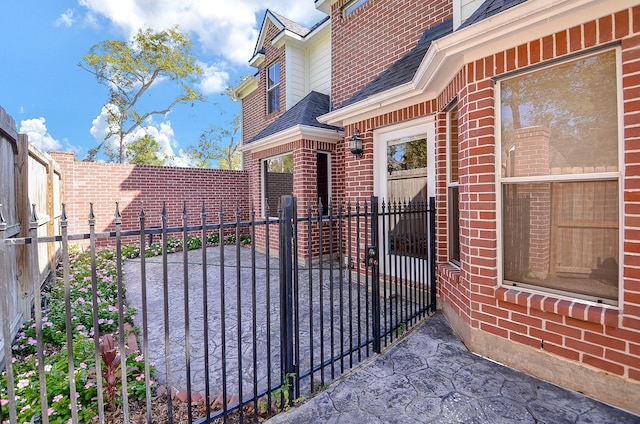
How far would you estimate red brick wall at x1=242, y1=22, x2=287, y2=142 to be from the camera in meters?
9.81

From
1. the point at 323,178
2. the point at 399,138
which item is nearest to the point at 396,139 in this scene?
the point at 399,138

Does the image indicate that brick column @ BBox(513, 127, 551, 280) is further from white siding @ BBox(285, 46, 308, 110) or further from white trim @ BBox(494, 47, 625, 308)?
white siding @ BBox(285, 46, 308, 110)

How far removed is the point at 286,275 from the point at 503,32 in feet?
8.77

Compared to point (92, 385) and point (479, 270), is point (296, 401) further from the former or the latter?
point (479, 270)

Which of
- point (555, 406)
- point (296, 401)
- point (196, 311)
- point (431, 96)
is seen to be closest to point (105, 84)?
point (196, 311)

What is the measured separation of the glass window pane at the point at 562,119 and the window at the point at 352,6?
16.8 ft

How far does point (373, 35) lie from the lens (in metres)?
6.34

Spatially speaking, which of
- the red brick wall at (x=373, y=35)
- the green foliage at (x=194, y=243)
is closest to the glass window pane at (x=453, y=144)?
the red brick wall at (x=373, y=35)

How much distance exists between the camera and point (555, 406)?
7.48 ft

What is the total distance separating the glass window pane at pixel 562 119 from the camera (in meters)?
2.30

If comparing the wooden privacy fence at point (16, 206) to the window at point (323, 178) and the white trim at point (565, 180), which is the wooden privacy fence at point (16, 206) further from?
the window at point (323, 178)

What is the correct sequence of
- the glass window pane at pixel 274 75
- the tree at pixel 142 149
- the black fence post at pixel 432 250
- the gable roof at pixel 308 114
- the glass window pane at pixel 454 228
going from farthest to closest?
the tree at pixel 142 149 < the glass window pane at pixel 274 75 < the gable roof at pixel 308 114 < the black fence post at pixel 432 250 < the glass window pane at pixel 454 228

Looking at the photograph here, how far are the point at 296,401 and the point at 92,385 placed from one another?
1.57 meters

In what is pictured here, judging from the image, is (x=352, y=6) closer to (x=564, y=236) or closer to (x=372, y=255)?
(x=372, y=255)
